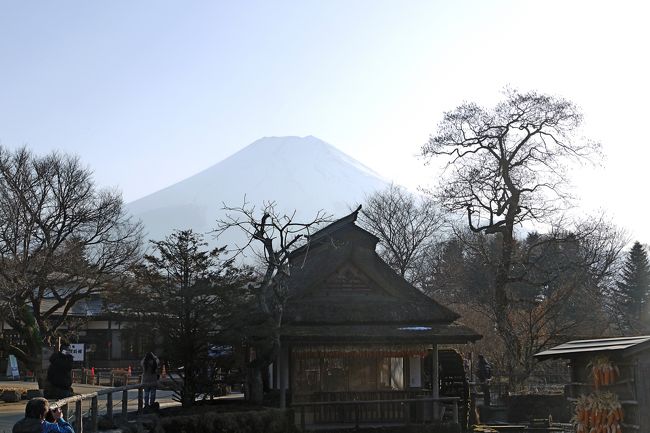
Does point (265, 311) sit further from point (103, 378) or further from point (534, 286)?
point (103, 378)

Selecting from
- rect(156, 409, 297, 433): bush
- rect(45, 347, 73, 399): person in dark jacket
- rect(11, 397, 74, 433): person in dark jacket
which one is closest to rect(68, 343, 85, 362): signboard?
rect(156, 409, 297, 433): bush

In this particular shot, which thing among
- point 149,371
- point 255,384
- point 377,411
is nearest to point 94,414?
point 149,371

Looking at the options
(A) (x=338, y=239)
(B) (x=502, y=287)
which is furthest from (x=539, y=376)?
(A) (x=338, y=239)

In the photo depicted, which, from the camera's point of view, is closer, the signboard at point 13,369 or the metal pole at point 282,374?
the metal pole at point 282,374

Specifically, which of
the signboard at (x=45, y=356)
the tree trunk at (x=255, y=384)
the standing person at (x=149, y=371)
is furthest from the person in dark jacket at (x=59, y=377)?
the signboard at (x=45, y=356)

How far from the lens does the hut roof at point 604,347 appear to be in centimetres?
1259

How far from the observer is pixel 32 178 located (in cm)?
3484

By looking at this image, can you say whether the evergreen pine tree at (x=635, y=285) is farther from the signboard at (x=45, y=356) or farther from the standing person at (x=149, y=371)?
the standing person at (x=149, y=371)

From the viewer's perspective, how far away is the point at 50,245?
32594mm

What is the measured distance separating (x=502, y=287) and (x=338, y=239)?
33.8ft

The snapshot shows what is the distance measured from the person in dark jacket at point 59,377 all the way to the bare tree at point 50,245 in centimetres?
1421

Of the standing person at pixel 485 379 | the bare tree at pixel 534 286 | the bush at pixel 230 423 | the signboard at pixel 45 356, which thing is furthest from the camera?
the bare tree at pixel 534 286

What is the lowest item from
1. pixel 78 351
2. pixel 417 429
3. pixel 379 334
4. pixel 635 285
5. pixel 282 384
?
pixel 417 429

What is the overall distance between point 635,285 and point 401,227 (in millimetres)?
18314
